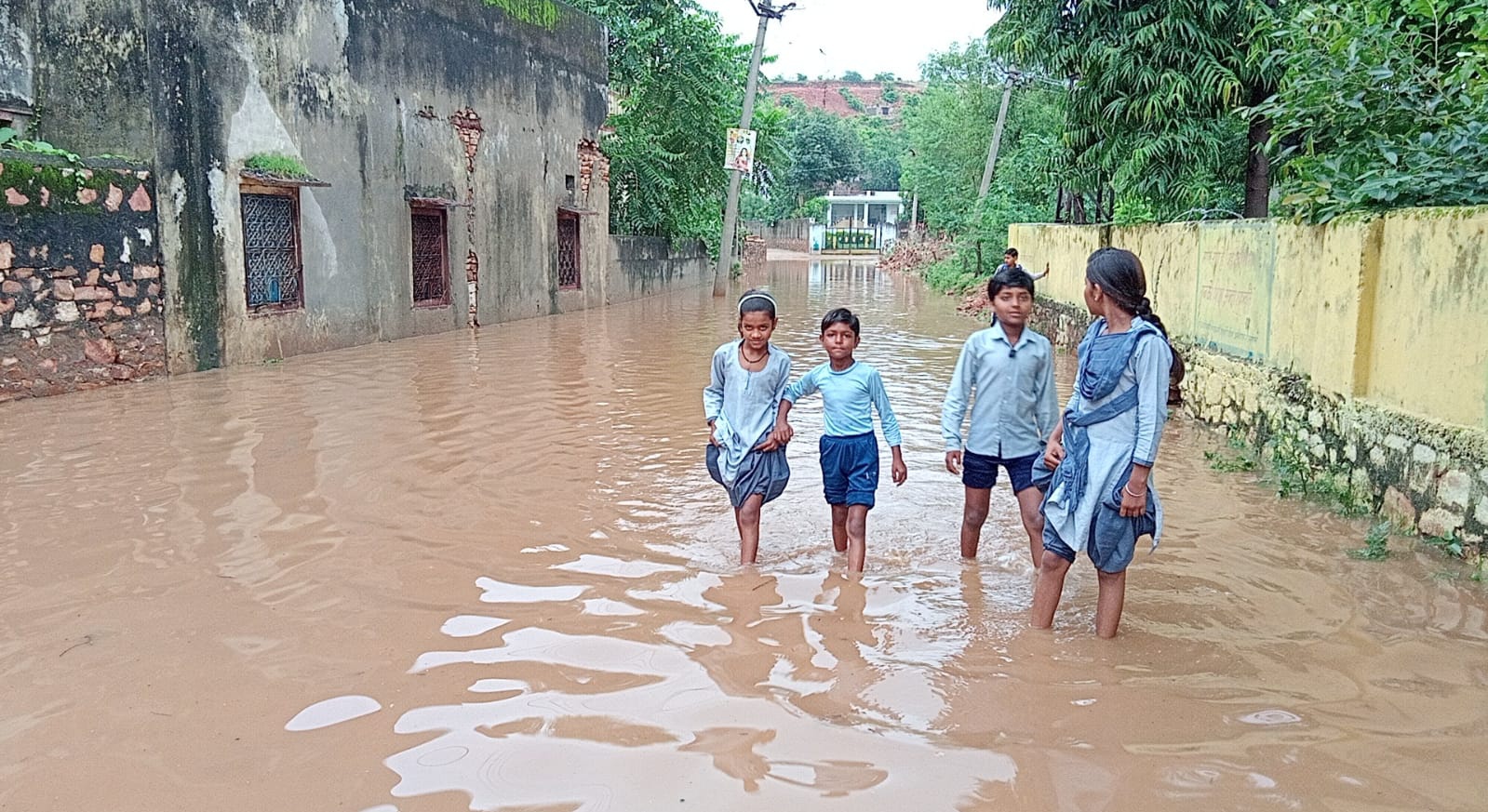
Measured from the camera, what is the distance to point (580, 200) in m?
20.4

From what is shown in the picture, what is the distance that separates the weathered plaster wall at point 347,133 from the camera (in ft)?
34.7

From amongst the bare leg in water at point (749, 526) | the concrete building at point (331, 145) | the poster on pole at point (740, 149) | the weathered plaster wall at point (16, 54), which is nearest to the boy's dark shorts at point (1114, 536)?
the bare leg in water at point (749, 526)

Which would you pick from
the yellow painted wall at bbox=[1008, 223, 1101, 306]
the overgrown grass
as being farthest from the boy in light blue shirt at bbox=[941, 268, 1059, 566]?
the overgrown grass

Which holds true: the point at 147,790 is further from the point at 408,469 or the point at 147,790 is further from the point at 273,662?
the point at 408,469

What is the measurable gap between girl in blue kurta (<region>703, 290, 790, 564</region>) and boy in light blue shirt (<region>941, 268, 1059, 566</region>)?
0.78 m

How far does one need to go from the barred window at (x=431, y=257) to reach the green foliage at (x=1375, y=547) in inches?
Answer: 512

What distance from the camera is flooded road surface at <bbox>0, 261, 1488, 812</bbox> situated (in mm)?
3094

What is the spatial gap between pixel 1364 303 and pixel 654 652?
4.50m

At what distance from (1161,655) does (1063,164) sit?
11.7m

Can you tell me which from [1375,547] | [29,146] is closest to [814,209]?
[29,146]

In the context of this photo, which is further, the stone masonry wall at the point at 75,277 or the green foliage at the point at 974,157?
the green foliage at the point at 974,157

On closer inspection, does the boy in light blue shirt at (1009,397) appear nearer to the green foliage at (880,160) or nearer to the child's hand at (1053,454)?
the child's hand at (1053,454)

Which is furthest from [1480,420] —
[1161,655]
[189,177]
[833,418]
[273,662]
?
[189,177]

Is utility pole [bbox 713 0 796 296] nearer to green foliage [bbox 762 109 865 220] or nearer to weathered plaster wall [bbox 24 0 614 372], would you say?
weathered plaster wall [bbox 24 0 614 372]
